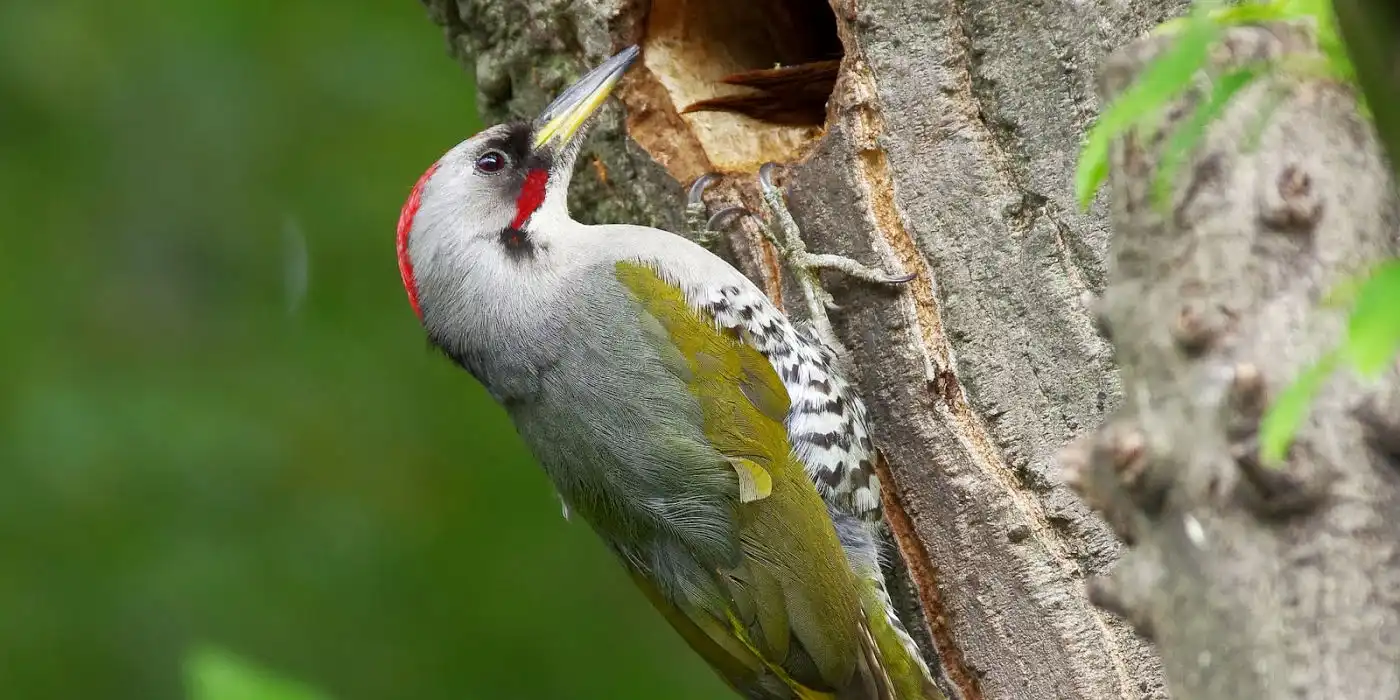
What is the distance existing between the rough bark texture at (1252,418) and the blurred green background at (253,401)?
350cm

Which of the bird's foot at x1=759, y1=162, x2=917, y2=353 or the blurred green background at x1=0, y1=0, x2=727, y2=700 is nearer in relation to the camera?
the bird's foot at x1=759, y1=162, x2=917, y2=353

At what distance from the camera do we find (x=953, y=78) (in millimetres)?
2877

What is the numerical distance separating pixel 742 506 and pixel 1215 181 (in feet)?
5.85

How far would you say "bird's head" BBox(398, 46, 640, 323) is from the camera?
3.48 meters

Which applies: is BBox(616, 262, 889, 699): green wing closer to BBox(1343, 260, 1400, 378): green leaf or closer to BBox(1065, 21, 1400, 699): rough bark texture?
BBox(1065, 21, 1400, 699): rough bark texture

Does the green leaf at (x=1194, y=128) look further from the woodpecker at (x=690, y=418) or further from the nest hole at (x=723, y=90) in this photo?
the nest hole at (x=723, y=90)

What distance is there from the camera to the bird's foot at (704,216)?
3.29m

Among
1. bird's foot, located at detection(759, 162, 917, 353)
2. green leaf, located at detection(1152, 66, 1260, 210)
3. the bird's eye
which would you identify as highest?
green leaf, located at detection(1152, 66, 1260, 210)

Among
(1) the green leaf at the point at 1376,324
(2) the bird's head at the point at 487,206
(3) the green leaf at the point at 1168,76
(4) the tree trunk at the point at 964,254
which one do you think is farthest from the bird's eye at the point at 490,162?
(1) the green leaf at the point at 1376,324

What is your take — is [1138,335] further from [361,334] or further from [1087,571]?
[361,334]

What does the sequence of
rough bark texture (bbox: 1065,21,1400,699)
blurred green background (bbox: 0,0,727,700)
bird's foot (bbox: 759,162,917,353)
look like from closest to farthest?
rough bark texture (bbox: 1065,21,1400,699) → bird's foot (bbox: 759,162,917,353) → blurred green background (bbox: 0,0,727,700)

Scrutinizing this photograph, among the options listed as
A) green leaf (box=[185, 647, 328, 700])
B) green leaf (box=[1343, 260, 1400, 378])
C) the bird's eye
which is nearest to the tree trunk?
the bird's eye

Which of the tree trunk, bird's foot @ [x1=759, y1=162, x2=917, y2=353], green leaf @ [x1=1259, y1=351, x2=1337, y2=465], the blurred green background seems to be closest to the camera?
green leaf @ [x1=1259, y1=351, x2=1337, y2=465]

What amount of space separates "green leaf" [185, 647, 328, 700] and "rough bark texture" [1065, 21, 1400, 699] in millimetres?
711
